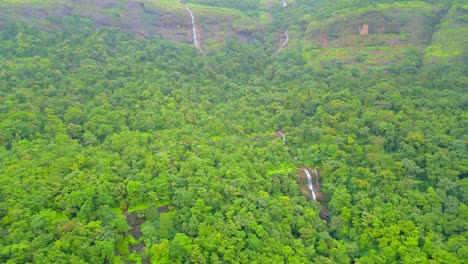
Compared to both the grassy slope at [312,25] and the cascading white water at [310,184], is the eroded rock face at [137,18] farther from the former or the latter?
the cascading white water at [310,184]

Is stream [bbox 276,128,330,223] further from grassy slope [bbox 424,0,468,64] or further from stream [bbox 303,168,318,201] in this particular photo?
grassy slope [bbox 424,0,468,64]

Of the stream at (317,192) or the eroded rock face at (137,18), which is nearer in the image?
the stream at (317,192)

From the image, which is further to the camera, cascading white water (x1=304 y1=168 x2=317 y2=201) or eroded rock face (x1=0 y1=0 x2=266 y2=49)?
eroded rock face (x1=0 y1=0 x2=266 y2=49)

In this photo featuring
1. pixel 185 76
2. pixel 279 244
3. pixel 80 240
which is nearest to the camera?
pixel 80 240

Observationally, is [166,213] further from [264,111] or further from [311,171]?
[264,111]

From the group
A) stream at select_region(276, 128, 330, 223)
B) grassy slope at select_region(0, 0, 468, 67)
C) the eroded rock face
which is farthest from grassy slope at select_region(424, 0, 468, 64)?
the eroded rock face

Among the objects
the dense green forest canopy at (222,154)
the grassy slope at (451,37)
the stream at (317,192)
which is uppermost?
the grassy slope at (451,37)

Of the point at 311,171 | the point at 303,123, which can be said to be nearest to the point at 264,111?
the point at 303,123

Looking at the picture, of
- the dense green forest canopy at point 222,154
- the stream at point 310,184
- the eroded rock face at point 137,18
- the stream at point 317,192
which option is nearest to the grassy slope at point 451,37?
the dense green forest canopy at point 222,154

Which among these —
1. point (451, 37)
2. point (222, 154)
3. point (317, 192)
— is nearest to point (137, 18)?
point (222, 154)
